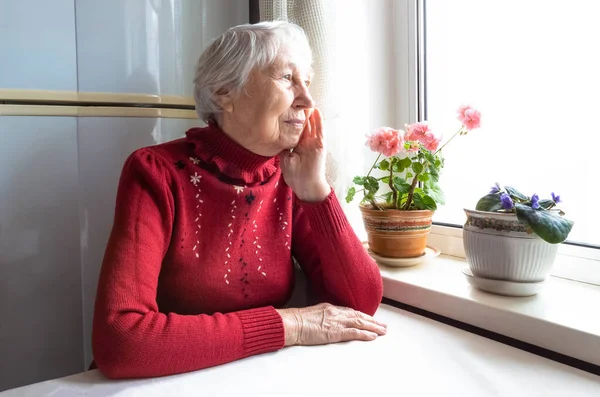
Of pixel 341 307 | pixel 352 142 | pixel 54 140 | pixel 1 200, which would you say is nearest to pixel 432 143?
pixel 352 142

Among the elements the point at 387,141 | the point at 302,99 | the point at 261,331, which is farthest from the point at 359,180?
the point at 261,331

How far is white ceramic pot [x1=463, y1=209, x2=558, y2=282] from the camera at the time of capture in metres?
0.97

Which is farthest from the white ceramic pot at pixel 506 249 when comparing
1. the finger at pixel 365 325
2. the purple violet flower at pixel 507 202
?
the finger at pixel 365 325

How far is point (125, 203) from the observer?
36.2 inches

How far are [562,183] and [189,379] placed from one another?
1048 millimetres

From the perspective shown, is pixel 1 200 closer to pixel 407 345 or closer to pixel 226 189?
pixel 226 189

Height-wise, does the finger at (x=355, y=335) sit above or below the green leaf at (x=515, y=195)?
below

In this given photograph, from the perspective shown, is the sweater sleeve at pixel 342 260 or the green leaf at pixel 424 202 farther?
the green leaf at pixel 424 202

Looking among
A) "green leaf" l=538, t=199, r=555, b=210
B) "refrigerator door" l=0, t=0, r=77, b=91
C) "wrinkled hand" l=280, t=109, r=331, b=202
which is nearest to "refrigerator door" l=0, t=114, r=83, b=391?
"refrigerator door" l=0, t=0, r=77, b=91

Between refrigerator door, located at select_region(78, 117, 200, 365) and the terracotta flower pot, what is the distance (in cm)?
71

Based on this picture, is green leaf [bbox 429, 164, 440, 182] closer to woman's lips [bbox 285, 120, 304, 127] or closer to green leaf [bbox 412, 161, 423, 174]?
green leaf [bbox 412, 161, 423, 174]

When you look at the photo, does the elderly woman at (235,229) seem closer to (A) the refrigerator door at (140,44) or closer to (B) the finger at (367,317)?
(B) the finger at (367,317)

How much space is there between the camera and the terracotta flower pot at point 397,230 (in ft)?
4.11

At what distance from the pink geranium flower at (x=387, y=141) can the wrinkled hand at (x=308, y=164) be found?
20 centimetres
